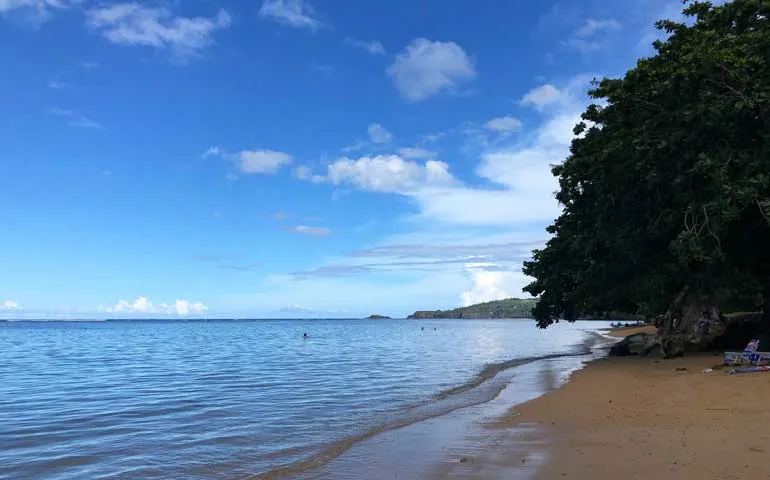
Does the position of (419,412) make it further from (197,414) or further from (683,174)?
(683,174)

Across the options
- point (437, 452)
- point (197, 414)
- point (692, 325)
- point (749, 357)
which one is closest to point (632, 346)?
point (692, 325)

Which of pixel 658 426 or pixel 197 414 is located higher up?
pixel 658 426

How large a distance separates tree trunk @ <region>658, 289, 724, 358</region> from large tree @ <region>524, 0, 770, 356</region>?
0.05 m

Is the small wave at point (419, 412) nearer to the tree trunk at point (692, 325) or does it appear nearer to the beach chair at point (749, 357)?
the beach chair at point (749, 357)

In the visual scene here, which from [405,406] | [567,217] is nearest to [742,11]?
[567,217]

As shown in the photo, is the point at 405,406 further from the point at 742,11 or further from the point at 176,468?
the point at 742,11

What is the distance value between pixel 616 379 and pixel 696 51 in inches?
445

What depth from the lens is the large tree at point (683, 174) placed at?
702 inches

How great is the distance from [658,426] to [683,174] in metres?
12.0

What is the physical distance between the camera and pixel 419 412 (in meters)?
14.8

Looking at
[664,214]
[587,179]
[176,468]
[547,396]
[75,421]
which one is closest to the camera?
[176,468]

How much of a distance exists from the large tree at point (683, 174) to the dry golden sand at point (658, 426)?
4.84 m

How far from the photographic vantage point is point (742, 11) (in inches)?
842

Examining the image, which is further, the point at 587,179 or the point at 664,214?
the point at 587,179
